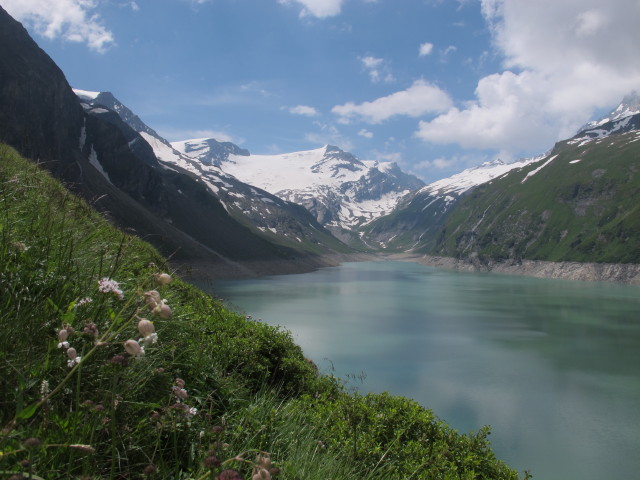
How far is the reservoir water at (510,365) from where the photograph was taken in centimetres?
1942

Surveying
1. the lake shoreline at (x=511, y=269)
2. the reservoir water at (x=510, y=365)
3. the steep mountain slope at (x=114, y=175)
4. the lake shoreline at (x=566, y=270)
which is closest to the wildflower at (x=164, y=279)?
the reservoir water at (x=510, y=365)

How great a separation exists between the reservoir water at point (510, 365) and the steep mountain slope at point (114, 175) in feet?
134

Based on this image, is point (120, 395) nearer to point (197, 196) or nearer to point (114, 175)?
point (114, 175)

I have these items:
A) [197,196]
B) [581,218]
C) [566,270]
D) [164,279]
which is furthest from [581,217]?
[164,279]

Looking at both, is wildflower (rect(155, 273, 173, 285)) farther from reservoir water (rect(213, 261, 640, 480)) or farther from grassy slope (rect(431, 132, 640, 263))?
grassy slope (rect(431, 132, 640, 263))

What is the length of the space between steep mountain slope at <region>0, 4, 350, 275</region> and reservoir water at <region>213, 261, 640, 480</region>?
134 feet

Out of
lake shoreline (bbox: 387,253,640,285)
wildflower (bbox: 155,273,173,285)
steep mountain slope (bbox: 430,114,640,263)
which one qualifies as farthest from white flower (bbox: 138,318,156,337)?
steep mountain slope (bbox: 430,114,640,263)

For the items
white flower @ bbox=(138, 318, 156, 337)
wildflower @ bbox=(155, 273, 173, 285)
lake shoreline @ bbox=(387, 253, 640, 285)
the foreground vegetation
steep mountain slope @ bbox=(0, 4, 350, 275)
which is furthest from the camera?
lake shoreline @ bbox=(387, 253, 640, 285)

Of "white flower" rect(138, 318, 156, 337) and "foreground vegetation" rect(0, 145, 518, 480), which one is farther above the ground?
"white flower" rect(138, 318, 156, 337)

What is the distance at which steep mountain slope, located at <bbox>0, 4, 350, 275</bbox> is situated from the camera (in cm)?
9109

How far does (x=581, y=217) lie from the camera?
16362 cm

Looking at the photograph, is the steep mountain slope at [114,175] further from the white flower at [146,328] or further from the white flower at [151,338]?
the white flower at [146,328]

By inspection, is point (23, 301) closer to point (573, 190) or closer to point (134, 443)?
point (134, 443)

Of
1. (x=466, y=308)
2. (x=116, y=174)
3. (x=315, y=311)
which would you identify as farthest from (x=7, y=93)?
(x=466, y=308)
